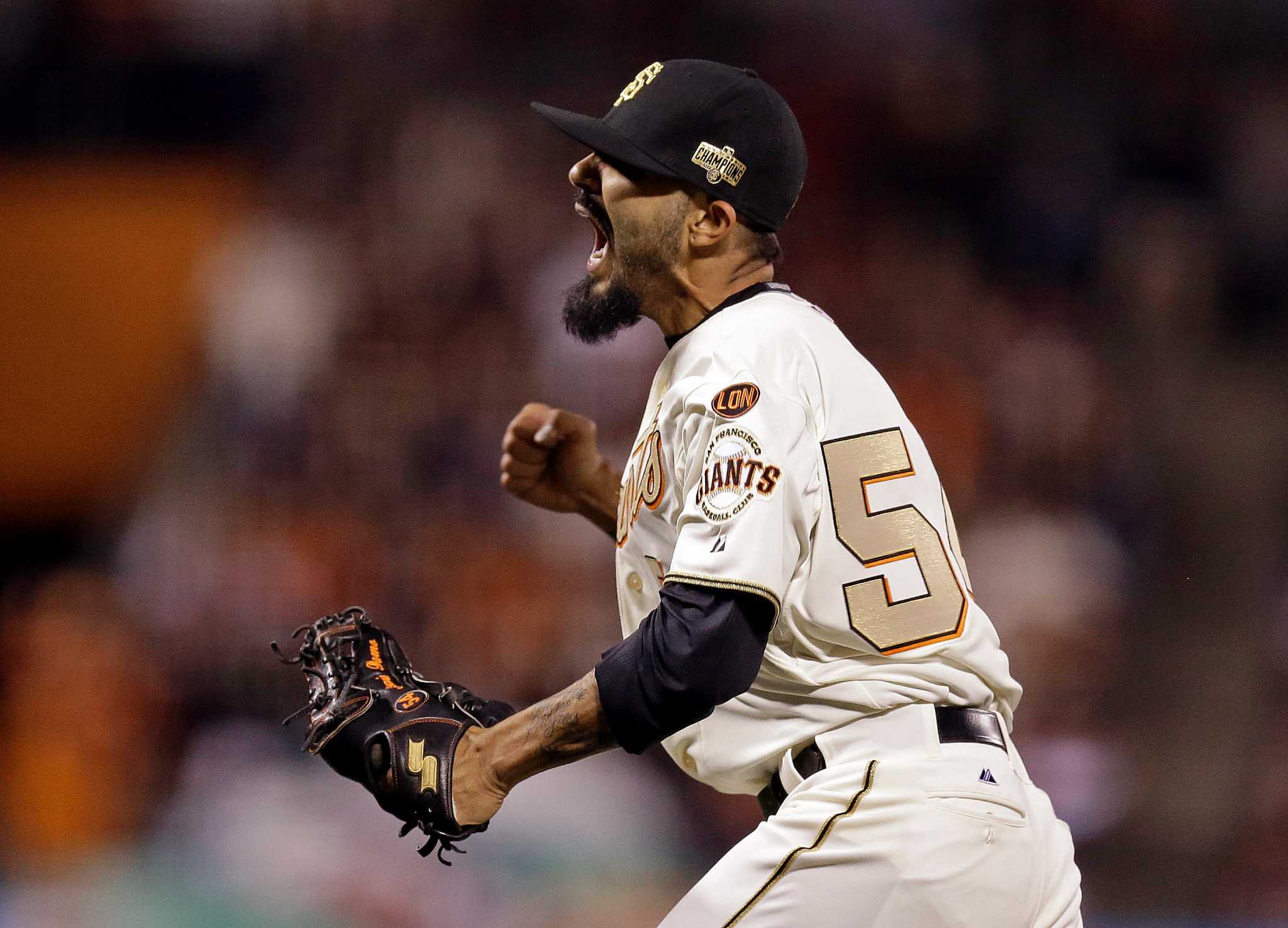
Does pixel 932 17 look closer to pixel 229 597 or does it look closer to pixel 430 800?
pixel 229 597

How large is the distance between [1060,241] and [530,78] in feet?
8.83

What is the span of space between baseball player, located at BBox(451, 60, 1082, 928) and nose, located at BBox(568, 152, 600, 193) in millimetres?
16

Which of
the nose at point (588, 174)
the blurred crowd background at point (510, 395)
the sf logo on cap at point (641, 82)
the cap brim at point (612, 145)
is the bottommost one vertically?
the blurred crowd background at point (510, 395)

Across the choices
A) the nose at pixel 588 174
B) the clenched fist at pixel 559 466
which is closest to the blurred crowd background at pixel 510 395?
the clenched fist at pixel 559 466

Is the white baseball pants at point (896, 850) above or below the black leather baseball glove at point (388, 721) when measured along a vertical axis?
below

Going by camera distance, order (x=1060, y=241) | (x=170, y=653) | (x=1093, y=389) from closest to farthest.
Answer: (x=170, y=653) < (x=1093, y=389) < (x=1060, y=241)

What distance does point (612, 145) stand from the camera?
7.95 feet

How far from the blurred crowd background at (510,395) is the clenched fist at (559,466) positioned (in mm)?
1996

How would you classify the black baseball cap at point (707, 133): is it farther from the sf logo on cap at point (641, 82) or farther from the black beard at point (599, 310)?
the black beard at point (599, 310)

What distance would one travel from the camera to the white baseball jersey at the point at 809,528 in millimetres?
2082

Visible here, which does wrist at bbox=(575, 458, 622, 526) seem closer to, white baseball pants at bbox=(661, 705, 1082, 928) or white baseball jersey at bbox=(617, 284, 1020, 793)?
white baseball jersey at bbox=(617, 284, 1020, 793)

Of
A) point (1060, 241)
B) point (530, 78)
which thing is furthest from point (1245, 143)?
point (530, 78)

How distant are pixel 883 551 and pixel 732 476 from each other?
1.02 feet

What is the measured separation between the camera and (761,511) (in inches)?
80.6
